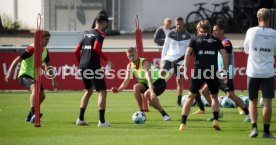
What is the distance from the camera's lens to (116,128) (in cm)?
1608

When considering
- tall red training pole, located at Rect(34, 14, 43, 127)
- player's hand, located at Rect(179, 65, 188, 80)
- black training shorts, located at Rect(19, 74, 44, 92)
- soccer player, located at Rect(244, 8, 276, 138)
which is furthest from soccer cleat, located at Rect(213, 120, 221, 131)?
black training shorts, located at Rect(19, 74, 44, 92)

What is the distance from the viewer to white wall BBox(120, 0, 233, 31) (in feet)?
129

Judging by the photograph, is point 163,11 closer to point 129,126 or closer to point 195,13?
point 195,13

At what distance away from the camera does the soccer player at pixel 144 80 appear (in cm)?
1692

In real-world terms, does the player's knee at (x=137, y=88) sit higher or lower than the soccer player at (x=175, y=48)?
lower

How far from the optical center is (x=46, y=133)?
50.0 ft

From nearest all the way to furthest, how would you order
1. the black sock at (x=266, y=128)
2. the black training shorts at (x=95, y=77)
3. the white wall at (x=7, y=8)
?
the black sock at (x=266, y=128) < the black training shorts at (x=95, y=77) < the white wall at (x=7, y=8)

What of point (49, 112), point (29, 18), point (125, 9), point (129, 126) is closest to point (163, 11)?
point (125, 9)

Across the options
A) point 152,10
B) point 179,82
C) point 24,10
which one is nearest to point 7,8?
point 24,10

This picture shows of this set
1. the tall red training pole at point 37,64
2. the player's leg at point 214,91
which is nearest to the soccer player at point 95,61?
the tall red training pole at point 37,64

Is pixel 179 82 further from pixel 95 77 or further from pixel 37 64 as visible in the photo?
pixel 37 64

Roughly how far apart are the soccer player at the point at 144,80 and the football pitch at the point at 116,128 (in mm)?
441

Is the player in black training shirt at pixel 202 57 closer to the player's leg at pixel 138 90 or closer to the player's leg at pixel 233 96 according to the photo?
the player's leg at pixel 233 96

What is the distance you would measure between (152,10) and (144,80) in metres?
22.3
